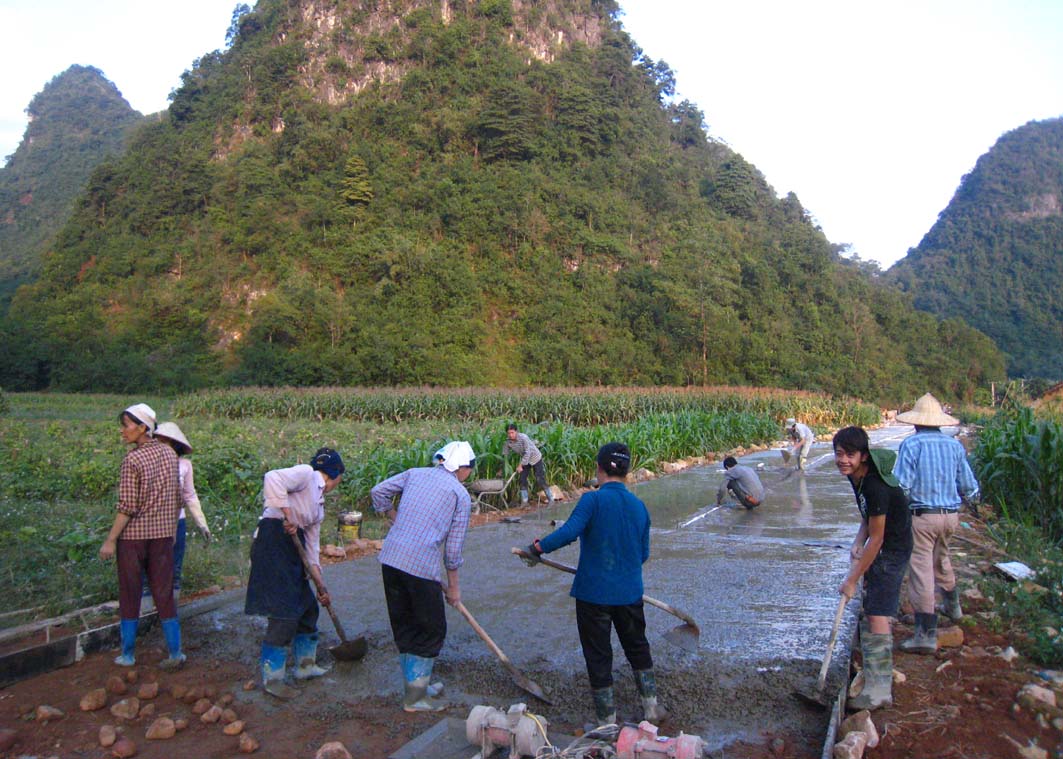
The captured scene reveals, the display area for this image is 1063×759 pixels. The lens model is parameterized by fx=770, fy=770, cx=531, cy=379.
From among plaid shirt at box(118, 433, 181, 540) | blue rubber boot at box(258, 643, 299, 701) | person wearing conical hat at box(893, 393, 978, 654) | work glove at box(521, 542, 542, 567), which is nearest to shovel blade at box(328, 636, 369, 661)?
blue rubber boot at box(258, 643, 299, 701)

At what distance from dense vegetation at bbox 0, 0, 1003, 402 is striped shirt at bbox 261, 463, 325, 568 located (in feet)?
131

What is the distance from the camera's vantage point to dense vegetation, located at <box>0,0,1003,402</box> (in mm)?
48625

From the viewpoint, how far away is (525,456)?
40.0 feet

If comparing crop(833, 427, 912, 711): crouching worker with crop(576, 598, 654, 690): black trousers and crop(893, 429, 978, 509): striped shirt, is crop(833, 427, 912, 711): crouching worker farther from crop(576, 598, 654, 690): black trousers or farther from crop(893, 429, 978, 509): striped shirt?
crop(576, 598, 654, 690): black trousers

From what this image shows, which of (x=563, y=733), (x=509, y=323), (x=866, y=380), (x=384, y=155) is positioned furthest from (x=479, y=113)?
(x=563, y=733)

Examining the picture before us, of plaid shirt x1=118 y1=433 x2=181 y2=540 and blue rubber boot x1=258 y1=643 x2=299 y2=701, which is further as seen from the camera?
plaid shirt x1=118 y1=433 x2=181 y2=540

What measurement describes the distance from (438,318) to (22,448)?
35835 millimetres

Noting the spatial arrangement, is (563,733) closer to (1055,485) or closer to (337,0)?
(1055,485)

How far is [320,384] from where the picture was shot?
44375 millimetres

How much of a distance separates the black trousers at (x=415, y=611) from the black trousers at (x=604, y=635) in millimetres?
926

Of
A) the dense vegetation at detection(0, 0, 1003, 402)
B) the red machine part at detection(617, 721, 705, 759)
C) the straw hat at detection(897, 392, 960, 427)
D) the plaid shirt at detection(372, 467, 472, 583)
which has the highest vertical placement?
the dense vegetation at detection(0, 0, 1003, 402)

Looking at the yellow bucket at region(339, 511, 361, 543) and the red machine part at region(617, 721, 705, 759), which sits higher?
the red machine part at region(617, 721, 705, 759)

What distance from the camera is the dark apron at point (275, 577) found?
193 inches

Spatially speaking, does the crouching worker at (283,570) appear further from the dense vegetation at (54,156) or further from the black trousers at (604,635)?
the dense vegetation at (54,156)
